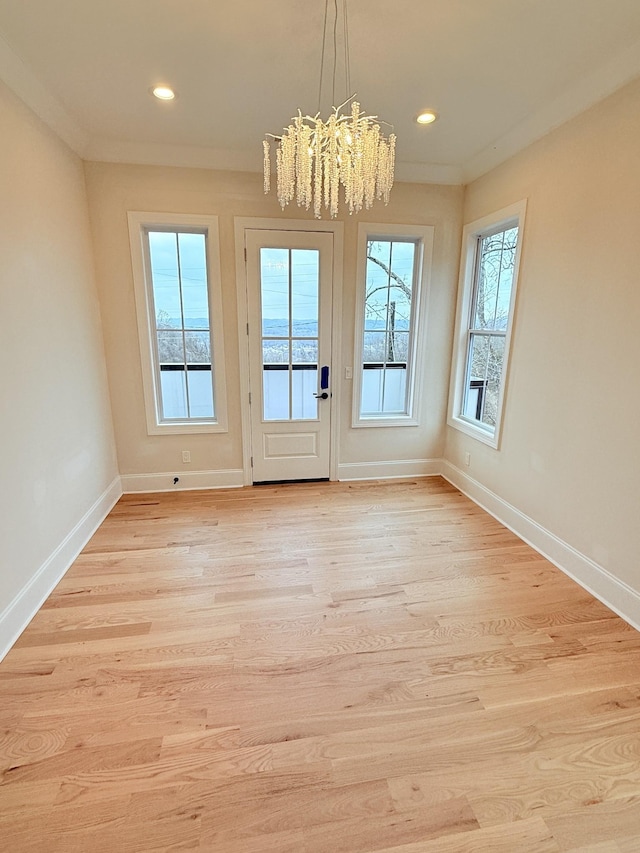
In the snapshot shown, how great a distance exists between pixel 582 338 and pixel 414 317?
1.61m

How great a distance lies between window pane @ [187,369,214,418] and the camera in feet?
11.6

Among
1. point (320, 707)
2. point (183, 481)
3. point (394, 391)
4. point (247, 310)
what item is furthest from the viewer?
point (394, 391)

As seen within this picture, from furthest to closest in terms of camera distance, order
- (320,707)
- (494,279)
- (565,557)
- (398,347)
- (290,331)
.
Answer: (398,347), (290,331), (494,279), (565,557), (320,707)

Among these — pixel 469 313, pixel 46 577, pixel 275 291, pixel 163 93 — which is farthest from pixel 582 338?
pixel 46 577

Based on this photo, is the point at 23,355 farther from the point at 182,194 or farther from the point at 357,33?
the point at 357,33

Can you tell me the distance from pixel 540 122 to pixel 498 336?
1.40 metres

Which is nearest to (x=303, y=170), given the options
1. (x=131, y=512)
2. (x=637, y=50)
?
(x=637, y=50)

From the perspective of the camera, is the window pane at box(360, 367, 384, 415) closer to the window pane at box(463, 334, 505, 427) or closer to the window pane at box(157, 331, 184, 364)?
the window pane at box(463, 334, 505, 427)

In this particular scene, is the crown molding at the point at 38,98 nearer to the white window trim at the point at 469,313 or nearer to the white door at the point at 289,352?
the white door at the point at 289,352

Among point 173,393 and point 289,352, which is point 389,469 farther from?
point 173,393

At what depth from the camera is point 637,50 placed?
6.17ft

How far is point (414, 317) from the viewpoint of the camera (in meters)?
3.69

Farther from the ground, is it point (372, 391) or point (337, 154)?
point (337, 154)

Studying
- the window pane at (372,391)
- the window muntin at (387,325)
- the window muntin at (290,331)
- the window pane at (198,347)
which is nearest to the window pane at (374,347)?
the window muntin at (387,325)
